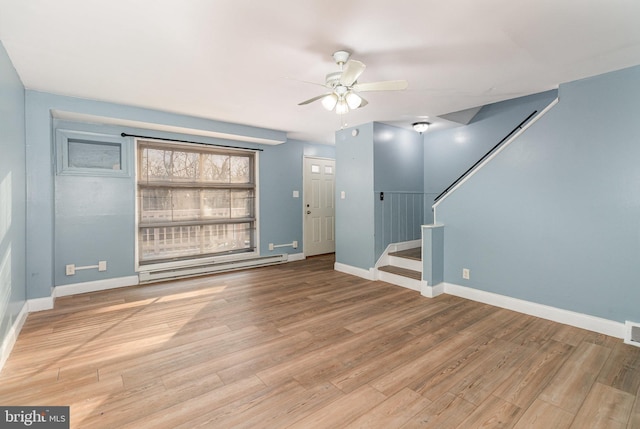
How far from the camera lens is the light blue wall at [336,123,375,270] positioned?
15.5ft

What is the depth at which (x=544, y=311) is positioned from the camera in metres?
3.19

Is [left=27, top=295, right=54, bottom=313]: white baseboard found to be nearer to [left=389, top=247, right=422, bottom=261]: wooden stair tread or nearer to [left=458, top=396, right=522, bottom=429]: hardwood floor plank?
[left=458, top=396, right=522, bottom=429]: hardwood floor plank

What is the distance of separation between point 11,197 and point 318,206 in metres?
4.77

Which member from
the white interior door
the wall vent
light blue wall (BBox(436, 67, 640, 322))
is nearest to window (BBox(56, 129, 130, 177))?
the white interior door

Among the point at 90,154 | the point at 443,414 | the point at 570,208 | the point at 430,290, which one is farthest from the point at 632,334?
the point at 90,154

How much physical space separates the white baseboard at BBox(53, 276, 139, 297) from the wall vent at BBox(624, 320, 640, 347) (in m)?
5.66

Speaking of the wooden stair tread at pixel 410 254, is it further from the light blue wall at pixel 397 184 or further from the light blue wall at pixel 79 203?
the light blue wall at pixel 79 203

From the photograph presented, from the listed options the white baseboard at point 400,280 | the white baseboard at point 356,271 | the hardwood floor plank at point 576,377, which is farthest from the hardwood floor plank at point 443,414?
the white baseboard at point 356,271

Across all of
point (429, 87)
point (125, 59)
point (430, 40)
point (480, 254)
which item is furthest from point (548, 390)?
point (125, 59)

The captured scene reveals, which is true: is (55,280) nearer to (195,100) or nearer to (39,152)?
(39,152)

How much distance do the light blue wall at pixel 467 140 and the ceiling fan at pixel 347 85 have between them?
2.93 metres

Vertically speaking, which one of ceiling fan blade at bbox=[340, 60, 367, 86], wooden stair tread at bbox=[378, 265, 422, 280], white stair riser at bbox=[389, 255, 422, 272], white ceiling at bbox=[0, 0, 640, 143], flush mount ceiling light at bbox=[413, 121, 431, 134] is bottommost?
wooden stair tread at bbox=[378, 265, 422, 280]

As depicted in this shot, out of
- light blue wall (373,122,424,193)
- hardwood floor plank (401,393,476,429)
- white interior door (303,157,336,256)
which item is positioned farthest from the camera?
white interior door (303,157,336,256)

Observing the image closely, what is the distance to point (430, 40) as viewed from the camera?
7.48ft
